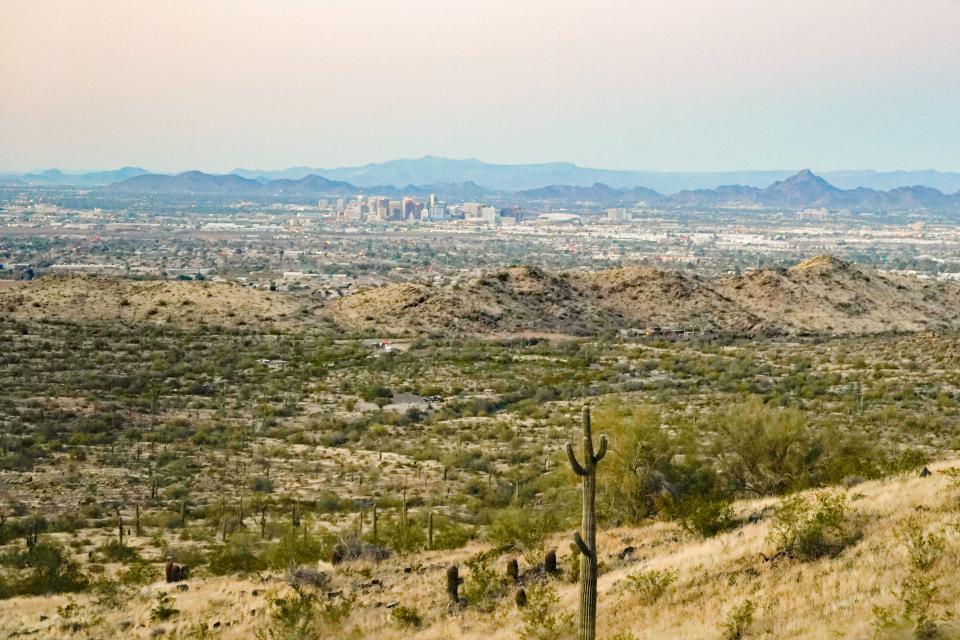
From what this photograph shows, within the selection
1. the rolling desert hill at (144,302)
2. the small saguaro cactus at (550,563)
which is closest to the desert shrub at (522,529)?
the small saguaro cactus at (550,563)

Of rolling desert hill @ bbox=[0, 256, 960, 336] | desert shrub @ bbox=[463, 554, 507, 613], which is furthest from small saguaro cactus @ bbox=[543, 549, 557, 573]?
rolling desert hill @ bbox=[0, 256, 960, 336]

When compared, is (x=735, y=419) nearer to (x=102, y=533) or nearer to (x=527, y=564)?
(x=527, y=564)

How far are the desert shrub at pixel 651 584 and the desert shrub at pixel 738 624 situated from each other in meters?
2.16

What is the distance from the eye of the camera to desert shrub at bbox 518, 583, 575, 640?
14.4 metres

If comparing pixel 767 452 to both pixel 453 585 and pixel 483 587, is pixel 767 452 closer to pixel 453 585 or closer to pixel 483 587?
pixel 483 587

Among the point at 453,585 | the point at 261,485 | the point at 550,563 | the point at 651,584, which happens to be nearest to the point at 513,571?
the point at 550,563

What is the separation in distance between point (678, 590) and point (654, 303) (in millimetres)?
66133

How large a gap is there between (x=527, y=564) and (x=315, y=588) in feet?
12.7

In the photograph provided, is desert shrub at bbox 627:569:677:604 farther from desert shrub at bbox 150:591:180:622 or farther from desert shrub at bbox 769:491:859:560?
desert shrub at bbox 150:591:180:622

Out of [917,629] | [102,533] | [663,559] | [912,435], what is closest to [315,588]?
[663,559]

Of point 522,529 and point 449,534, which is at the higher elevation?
point 522,529

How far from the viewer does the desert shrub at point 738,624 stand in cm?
1291

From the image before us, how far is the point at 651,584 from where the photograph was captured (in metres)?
15.6

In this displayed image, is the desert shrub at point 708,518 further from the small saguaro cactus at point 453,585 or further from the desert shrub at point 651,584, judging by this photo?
the small saguaro cactus at point 453,585
